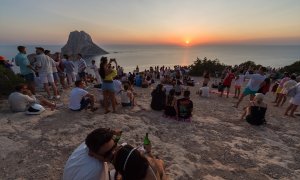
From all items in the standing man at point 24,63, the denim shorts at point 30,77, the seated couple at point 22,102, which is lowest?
the seated couple at point 22,102

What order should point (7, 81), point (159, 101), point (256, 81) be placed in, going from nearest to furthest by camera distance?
point (159, 101), point (256, 81), point (7, 81)

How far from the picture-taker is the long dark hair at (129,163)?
268cm

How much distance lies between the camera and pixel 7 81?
11055mm

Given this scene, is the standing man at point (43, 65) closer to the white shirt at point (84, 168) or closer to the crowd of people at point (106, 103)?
the crowd of people at point (106, 103)

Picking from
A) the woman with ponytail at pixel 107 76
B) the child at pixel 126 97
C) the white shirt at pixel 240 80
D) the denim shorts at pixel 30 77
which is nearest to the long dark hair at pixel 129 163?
the woman with ponytail at pixel 107 76

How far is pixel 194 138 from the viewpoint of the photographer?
23.4 ft

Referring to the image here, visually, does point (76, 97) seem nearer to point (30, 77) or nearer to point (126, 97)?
point (126, 97)

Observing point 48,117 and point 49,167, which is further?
point 48,117

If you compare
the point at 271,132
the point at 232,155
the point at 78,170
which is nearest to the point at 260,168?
the point at 232,155

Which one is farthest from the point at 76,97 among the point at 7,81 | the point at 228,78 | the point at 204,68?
the point at 204,68

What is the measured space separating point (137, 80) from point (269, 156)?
11.5 m

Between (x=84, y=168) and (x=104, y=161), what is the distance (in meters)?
0.26

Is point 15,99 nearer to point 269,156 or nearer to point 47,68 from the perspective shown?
point 47,68

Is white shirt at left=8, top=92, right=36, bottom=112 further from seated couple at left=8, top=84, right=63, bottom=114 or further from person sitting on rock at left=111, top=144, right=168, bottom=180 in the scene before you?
person sitting on rock at left=111, top=144, right=168, bottom=180
